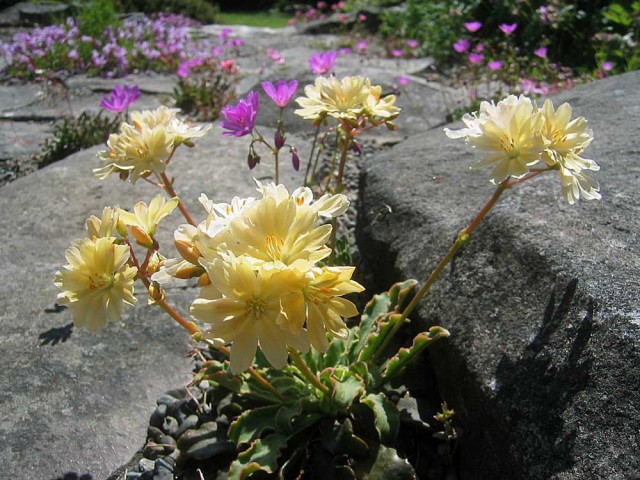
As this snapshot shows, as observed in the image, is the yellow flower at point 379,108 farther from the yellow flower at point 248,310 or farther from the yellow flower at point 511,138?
the yellow flower at point 248,310

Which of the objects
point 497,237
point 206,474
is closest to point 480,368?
point 497,237

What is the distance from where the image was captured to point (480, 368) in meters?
2.13

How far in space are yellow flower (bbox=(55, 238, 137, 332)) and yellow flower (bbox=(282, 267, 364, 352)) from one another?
478 mm

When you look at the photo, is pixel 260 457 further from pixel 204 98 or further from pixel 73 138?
pixel 204 98

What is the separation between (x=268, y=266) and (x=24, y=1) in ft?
50.9

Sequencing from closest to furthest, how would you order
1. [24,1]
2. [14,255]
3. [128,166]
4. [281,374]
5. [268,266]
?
[268,266] < [128,166] < [281,374] < [14,255] < [24,1]

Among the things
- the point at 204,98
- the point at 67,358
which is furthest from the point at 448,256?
the point at 204,98

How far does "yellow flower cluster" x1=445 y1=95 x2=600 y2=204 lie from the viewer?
1717mm

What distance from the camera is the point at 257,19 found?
1880 cm

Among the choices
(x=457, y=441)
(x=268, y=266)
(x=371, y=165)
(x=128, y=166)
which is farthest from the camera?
(x=371, y=165)

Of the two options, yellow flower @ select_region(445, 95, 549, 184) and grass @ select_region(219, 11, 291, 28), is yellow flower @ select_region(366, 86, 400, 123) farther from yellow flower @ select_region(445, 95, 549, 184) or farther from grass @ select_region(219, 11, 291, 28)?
grass @ select_region(219, 11, 291, 28)

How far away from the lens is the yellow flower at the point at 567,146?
5.73ft

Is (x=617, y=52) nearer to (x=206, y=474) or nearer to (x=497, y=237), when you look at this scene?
(x=497, y=237)

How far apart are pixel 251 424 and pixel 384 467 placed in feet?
1.66
